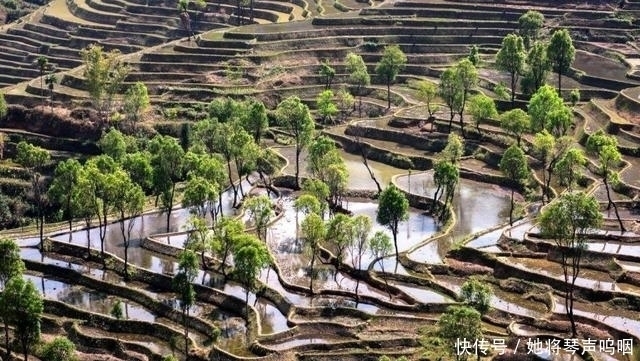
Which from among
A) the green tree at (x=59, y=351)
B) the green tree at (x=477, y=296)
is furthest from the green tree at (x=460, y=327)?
the green tree at (x=59, y=351)

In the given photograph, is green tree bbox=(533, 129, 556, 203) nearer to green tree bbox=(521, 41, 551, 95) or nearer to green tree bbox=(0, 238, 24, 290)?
green tree bbox=(521, 41, 551, 95)

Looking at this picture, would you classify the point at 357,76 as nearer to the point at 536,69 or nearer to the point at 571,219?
the point at 536,69

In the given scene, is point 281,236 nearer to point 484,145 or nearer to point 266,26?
point 484,145

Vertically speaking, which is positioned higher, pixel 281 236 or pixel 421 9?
pixel 421 9

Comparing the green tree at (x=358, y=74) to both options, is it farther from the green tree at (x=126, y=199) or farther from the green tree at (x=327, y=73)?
the green tree at (x=126, y=199)

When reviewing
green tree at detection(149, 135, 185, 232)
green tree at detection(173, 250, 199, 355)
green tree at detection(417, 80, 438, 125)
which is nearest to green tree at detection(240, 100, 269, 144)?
green tree at detection(149, 135, 185, 232)

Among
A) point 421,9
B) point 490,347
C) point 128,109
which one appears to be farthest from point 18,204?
point 421,9
